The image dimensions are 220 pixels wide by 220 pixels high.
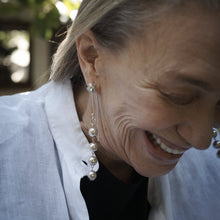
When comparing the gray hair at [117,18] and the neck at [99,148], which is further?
the neck at [99,148]

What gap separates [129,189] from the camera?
1832mm

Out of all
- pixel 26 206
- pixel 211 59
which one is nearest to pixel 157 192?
pixel 26 206

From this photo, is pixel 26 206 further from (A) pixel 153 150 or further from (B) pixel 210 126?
(B) pixel 210 126

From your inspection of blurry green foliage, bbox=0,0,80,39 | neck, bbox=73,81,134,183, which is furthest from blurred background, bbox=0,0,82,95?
neck, bbox=73,81,134,183

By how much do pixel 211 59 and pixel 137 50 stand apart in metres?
0.27

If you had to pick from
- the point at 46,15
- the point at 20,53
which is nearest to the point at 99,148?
the point at 46,15

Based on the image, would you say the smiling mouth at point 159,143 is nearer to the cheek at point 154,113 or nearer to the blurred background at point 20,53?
the cheek at point 154,113

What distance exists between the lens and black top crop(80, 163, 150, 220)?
5.70 ft

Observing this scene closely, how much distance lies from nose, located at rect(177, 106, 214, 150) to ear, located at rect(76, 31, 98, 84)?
1.36ft

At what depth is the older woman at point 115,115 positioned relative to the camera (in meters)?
1.39

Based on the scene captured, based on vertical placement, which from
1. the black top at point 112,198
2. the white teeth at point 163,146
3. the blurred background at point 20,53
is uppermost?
the white teeth at point 163,146

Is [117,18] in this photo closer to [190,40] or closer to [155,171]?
[190,40]

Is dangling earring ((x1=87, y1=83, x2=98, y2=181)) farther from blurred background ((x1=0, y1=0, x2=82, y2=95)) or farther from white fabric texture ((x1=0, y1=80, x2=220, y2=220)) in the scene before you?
blurred background ((x1=0, y1=0, x2=82, y2=95))

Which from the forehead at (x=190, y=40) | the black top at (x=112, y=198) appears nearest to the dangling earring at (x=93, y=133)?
the black top at (x=112, y=198)
